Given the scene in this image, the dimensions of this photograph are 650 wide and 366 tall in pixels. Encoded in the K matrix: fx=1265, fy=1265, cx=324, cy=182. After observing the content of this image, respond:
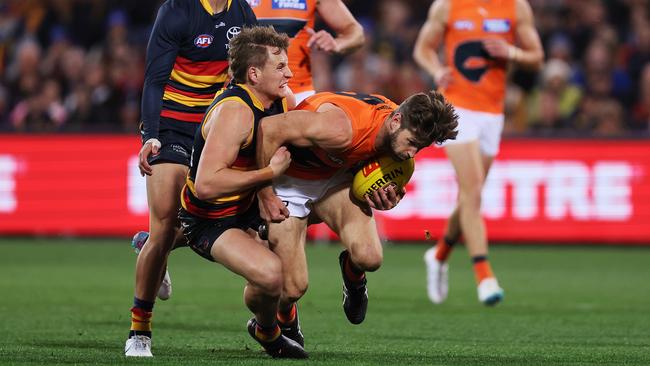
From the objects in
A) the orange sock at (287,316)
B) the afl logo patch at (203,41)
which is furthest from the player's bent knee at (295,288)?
the afl logo patch at (203,41)

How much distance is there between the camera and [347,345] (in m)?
7.79

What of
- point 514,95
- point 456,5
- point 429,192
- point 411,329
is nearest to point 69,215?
point 429,192

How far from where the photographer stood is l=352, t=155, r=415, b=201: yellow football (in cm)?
735

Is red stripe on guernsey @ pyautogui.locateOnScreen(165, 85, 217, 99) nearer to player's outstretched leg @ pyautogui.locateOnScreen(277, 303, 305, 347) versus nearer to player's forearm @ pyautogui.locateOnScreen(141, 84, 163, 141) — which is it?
player's forearm @ pyautogui.locateOnScreen(141, 84, 163, 141)

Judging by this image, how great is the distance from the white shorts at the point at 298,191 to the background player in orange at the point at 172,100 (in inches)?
22.9

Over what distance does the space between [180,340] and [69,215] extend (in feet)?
32.2

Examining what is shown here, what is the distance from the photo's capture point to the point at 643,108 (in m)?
17.2

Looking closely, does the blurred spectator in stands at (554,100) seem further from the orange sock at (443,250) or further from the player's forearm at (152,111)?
the player's forearm at (152,111)

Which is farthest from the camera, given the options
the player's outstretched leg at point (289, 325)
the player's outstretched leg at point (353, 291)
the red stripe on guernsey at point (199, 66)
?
the player's outstretched leg at point (353, 291)

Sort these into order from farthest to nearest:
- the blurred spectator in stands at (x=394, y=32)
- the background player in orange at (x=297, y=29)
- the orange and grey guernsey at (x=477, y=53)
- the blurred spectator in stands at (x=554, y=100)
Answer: the blurred spectator in stands at (x=394, y=32) < the blurred spectator in stands at (x=554, y=100) < the orange and grey guernsey at (x=477, y=53) < the background player in orange at (x=297, y=29)

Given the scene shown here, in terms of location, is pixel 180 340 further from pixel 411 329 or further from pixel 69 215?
pixel 69 215

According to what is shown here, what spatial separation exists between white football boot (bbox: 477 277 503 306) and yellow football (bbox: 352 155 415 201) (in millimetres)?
2734

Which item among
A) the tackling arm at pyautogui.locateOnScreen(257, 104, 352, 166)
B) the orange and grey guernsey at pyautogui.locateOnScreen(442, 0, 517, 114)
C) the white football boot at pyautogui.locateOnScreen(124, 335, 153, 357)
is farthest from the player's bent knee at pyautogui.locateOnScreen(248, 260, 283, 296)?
the orange and grey guernsey at pyautogui.locateOnScreen(442, 0, 517, 114)

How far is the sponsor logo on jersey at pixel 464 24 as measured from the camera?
1106cm
